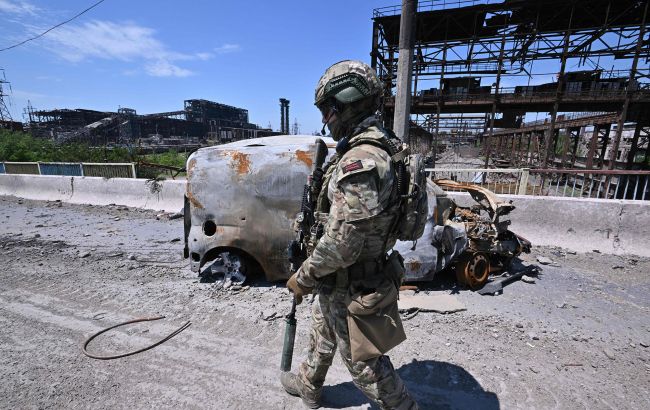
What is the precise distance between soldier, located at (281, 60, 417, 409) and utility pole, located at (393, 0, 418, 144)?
2986mm

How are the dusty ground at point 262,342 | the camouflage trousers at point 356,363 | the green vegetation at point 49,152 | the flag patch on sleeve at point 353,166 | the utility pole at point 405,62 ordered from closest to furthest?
the flag patch on sleeve at point 353,166
the camouflage trousers at point 356,363
the dusty ground at point 262,342
the utility pole at point 405,62
the green vegetation at point 49,152

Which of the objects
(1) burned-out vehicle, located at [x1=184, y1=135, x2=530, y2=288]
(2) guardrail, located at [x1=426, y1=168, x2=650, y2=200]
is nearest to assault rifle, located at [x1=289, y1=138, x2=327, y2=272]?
(1) burned-out vehicle, located at [x1=184, y1=135, x2=530, y2=288]

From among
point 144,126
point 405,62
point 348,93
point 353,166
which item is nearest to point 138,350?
A: point 353,166

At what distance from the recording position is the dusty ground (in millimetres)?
2158

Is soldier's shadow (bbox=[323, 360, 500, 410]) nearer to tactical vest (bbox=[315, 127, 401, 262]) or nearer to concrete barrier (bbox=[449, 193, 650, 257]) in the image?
tactical vest (bbox=[315, 127, 401, 262])

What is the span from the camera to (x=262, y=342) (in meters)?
2.75

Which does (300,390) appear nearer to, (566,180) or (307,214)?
(307,214)

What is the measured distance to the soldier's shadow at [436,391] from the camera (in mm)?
2096

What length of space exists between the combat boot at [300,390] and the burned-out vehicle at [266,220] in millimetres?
1533

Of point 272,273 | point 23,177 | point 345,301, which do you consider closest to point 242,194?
point 272,273

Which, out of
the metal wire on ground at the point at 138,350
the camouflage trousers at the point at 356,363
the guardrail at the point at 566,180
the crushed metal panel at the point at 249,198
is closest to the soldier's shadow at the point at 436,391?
the camouflage trousers at the point at 356,363

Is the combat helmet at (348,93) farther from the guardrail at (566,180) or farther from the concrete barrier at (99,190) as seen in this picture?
the concrete barrier at (99,190)

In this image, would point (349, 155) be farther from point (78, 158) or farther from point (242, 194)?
point (78, 158)

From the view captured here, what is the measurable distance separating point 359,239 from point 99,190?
9.42 meters
